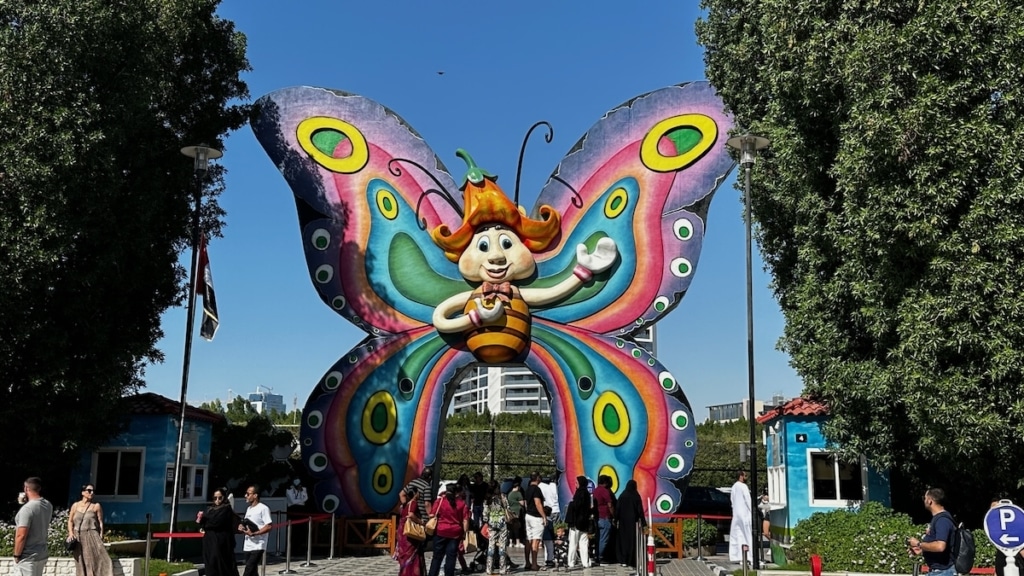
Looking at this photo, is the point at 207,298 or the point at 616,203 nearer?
the point at 207,298

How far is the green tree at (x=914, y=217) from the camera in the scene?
1437cm

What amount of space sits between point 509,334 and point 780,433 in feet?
20.6

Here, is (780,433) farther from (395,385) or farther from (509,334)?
(395,385)

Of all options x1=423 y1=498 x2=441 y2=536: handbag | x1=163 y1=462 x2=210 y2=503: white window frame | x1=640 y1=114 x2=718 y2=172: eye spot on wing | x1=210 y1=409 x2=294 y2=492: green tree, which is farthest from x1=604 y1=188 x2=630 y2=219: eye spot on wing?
x1=163 y1=462 x2=210 y2=503: white window frame

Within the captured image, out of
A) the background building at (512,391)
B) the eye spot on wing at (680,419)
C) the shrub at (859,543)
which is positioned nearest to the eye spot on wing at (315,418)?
the eye spot on wing at (680,419)

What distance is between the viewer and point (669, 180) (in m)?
22.0

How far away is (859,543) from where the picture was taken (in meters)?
15.7

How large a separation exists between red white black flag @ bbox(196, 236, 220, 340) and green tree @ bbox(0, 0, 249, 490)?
117cm

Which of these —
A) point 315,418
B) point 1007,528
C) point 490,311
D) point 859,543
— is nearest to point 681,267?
point 490,311

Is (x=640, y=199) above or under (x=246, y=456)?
above

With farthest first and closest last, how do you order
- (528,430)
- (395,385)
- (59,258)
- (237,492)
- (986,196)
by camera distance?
1. (528,430)
2. (237,492)
3. (395,385)
4. (59,258)
5. (986,196)

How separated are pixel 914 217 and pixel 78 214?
1425cm

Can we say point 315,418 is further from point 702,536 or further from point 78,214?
point 702,536

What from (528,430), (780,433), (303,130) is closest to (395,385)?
(303,130)
